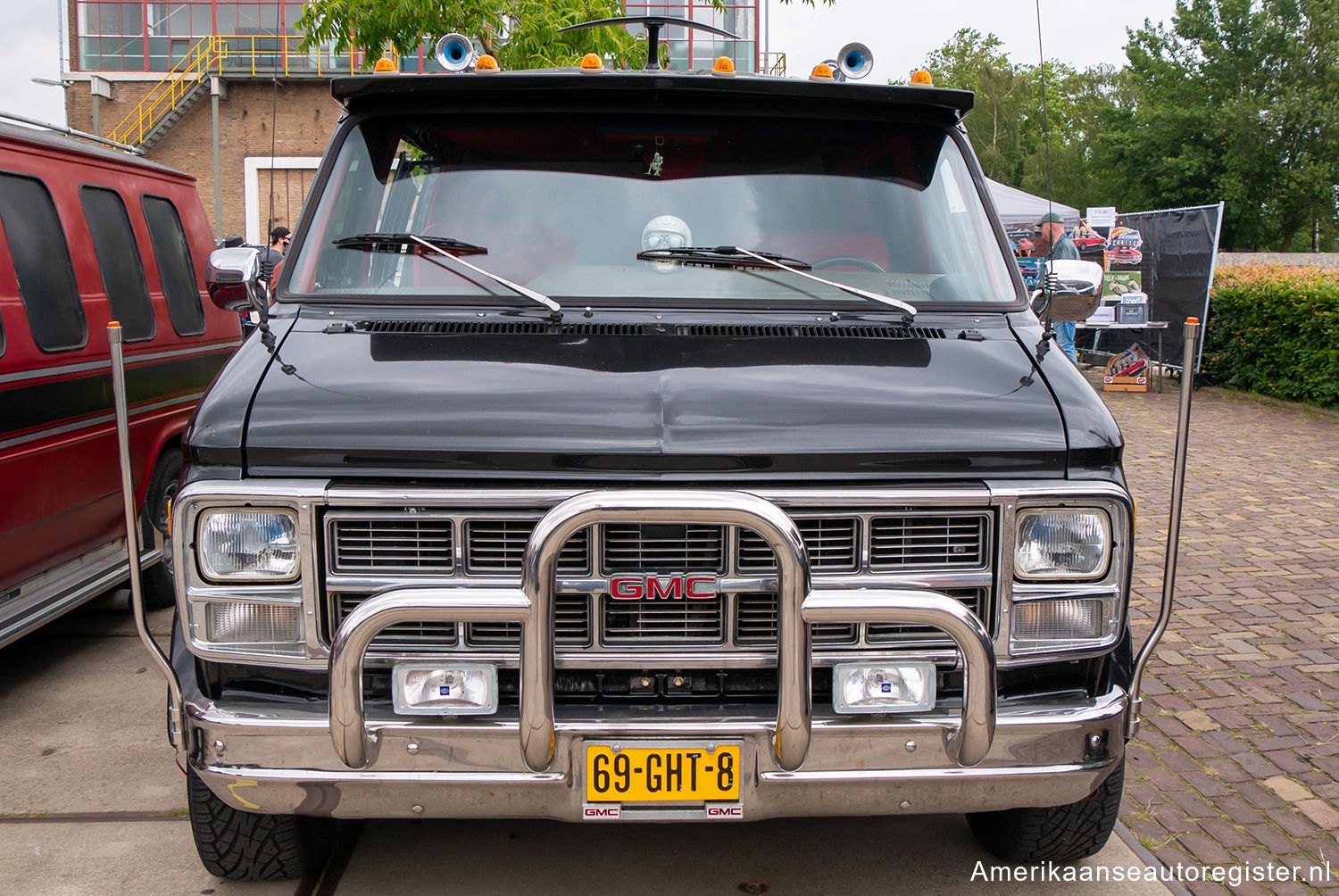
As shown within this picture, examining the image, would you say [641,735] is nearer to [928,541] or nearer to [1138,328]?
[928,541]

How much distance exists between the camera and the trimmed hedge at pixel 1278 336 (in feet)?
46.0

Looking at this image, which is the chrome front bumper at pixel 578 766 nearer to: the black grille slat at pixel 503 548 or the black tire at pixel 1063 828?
the black grille slat at pixel 503 548

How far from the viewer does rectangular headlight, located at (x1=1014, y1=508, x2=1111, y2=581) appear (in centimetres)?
284

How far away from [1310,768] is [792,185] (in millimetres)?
2909

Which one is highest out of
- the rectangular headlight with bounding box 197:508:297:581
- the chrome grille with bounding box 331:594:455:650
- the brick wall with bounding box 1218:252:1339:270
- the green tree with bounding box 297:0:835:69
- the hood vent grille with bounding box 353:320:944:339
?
the green tree with bounding box 297:0:835:69

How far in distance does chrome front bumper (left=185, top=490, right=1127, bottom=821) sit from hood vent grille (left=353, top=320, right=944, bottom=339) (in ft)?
2.64

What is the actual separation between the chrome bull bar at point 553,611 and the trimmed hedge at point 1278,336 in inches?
522

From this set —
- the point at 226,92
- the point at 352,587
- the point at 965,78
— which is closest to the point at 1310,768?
the point at 352,587

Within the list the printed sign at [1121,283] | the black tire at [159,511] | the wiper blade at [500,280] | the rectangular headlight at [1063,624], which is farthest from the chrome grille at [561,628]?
the printed sign at [1121,283]

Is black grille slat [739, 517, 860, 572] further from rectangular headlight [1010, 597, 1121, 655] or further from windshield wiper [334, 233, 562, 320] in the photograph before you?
windshield wiper [334, 233, 562, 320]

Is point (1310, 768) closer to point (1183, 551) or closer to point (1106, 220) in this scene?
point (1183, 551)

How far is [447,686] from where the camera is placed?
9.02ft

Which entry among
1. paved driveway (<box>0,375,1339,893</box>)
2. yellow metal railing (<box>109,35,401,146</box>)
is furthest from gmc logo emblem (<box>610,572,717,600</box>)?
yellow metal railing (<box>109,35,401,146</box>)

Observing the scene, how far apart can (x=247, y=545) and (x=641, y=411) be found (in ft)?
3.17
